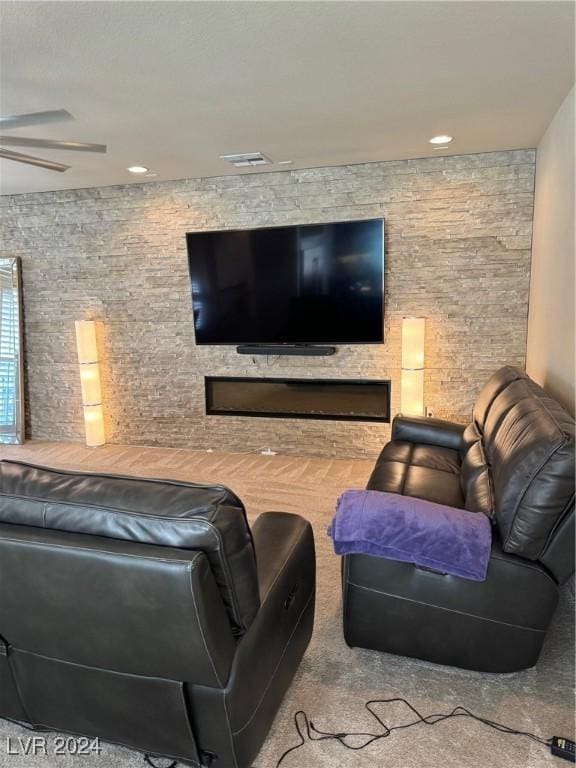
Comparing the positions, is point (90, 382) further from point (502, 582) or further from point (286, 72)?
point (502, 582)

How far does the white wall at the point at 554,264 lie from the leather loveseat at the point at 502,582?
64cm

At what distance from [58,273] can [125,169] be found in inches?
56.8

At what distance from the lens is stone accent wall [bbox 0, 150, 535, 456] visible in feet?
11.6

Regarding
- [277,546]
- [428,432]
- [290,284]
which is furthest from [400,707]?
[290,284]

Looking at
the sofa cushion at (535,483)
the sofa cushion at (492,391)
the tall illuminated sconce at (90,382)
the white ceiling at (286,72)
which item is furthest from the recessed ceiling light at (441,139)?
the tall illuminated sconce at (90,382)

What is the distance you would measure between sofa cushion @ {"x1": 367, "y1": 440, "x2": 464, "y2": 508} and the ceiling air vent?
2.20 meters

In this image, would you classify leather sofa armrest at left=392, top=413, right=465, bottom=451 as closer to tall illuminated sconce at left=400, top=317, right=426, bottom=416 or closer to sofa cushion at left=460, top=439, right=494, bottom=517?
sofa cushion at left=460, top=439, right=494, bottom=517

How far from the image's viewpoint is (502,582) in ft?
5.38

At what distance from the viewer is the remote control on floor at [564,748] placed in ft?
4.71

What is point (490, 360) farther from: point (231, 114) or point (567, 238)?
point (231, 114)

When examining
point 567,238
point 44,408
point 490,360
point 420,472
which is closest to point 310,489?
point 420,472

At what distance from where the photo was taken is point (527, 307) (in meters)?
3.53

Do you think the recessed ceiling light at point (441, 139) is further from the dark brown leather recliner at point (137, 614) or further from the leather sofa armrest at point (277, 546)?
the dark brown leather recliner at point (137, 614)

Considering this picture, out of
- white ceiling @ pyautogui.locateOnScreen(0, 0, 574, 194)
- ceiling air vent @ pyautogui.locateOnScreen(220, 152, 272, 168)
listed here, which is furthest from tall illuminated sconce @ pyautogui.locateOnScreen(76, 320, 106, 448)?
ceiling air vent @ pyautogui.locateOnScreen(220, 152, 272, 168)
